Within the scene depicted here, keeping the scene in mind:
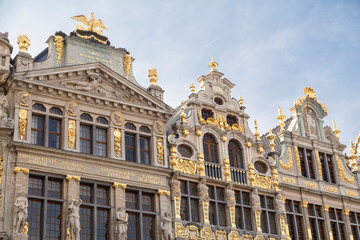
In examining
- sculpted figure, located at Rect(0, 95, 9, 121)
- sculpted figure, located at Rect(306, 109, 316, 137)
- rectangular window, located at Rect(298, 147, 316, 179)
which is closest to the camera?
sculpted figure, located at Rect(0, 95, 9, 121)

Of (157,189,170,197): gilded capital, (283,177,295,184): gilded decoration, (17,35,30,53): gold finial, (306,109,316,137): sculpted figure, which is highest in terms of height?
(17,35,30,53): gold finial

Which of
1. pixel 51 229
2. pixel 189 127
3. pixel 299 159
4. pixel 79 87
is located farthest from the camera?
pixel 299 159

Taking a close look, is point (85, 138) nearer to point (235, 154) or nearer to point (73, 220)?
point (73, 220)

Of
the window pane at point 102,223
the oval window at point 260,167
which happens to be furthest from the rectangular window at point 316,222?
the window pane at point 102,223

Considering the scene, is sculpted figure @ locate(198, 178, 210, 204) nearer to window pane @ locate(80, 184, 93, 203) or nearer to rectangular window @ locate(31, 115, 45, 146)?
window pane @ locate(80, 184, 93, 203)

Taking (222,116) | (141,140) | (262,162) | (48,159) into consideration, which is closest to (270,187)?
(262,162)

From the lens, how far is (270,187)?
112 ft

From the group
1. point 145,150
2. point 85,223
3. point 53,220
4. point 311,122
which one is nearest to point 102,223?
point 85,223

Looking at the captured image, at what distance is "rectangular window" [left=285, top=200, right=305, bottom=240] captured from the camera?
33.9 m

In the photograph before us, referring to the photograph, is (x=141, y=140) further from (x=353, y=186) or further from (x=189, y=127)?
(x=353, y=186)

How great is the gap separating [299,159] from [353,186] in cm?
416

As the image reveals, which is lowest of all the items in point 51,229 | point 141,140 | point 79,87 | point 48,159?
point 51,229

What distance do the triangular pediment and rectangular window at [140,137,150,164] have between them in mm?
1753

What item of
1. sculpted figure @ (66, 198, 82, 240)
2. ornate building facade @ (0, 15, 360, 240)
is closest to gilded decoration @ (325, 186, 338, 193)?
ornate building facade @ (0, 15, 360, 240)
